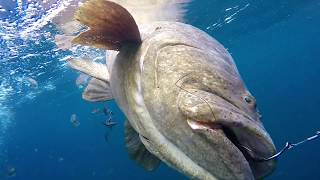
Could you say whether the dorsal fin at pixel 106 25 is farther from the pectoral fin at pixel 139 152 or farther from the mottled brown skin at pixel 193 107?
the pectoral fin at pixel 139 152

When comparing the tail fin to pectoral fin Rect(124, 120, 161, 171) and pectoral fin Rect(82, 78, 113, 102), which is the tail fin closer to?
pectoral fin Rect(82, 78, 113, 102)

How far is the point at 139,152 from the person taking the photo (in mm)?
5699

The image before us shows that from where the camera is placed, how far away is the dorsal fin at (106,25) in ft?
10.5

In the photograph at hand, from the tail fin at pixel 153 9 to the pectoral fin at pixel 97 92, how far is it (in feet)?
23.3

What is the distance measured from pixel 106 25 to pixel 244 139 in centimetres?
185

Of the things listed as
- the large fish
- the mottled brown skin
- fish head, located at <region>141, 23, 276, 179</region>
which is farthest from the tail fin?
fish head, located at <region>141, 23, 276, 179</region>

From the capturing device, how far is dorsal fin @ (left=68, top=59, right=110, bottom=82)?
536 centimetres

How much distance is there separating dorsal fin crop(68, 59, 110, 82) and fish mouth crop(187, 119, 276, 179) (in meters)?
3.19

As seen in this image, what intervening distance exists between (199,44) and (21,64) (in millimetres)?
18763

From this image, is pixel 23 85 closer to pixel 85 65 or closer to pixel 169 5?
pixel 169 5

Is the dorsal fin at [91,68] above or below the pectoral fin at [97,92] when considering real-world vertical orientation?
above

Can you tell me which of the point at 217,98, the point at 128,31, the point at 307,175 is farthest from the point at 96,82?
the point at 307,175

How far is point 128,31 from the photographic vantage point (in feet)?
11.4

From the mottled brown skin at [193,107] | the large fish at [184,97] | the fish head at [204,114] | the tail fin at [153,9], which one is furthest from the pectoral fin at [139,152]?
the tail fin at [153,9]
